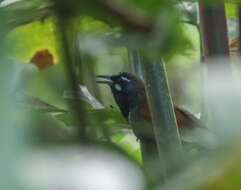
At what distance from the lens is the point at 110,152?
24 cm

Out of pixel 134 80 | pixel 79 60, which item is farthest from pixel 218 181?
pixel 134 80

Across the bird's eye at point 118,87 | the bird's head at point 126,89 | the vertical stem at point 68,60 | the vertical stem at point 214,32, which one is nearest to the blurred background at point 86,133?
the vertical stem at point 68,60

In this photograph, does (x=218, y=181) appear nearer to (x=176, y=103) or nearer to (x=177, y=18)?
(x=177, y=18)

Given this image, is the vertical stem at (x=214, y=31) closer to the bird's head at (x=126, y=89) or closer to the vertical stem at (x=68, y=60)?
the vertical stem at (x=68, y=60)

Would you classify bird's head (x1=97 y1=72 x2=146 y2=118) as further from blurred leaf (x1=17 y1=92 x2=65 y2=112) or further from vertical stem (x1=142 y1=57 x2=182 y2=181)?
blurred leaf (x1=17 y1=92 x2=65 y2=112)

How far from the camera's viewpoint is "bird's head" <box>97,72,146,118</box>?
7.89ft

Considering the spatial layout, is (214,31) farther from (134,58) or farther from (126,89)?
(126,89)

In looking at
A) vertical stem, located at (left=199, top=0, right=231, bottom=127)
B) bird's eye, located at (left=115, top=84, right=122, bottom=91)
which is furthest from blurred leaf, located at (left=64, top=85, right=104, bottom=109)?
bird's eye, located at (left=115, top=84, right=122, bottom=91)

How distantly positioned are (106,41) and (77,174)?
0.40 meters

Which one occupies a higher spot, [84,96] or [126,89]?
[84,96]

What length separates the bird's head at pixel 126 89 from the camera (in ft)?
7.89

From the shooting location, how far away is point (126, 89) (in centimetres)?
253

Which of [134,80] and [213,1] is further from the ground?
[213,1]

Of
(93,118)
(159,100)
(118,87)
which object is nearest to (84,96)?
(93,118)
